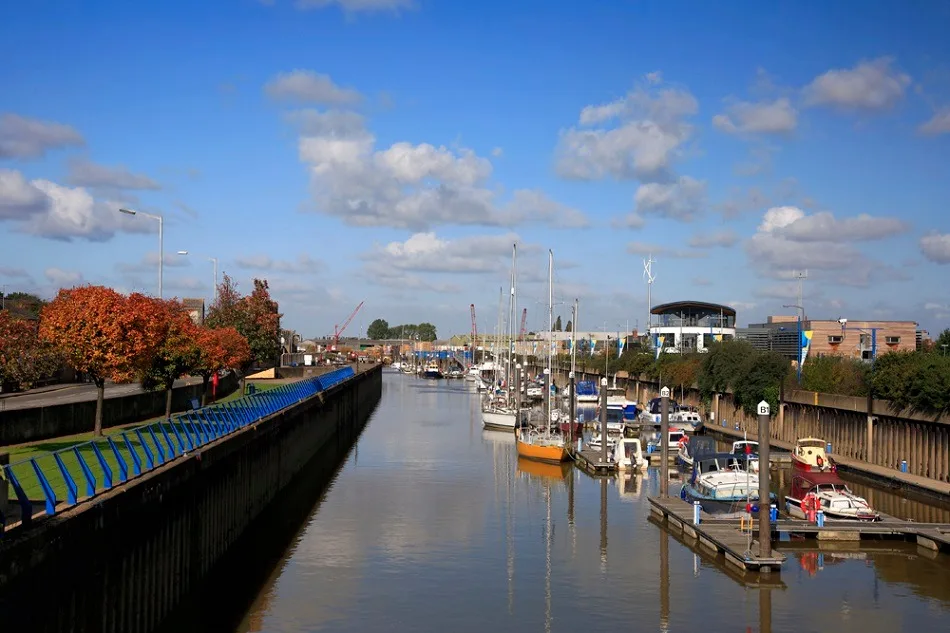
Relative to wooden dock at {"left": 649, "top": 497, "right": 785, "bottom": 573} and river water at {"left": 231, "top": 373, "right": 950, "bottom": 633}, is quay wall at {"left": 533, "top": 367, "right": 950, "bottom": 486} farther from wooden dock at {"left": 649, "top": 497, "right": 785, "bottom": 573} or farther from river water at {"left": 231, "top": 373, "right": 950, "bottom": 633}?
wooden dock at {"left": 649, "top": 497, "right": 785, "bottom": 573}

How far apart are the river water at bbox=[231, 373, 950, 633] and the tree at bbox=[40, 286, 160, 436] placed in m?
11.7

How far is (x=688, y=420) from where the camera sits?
88750 mm

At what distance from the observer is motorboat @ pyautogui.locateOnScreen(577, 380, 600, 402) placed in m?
121

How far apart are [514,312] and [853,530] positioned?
83.2 meters

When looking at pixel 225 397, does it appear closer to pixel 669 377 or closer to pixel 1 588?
pixel 669 377

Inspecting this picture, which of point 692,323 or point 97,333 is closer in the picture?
point 97,333

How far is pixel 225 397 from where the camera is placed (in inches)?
3342

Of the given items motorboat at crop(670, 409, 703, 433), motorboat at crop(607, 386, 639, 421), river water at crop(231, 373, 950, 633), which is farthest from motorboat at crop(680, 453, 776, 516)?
motorboat at crop(607, 386, 639, 421)

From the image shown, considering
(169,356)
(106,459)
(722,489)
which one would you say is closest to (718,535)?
(722,489)

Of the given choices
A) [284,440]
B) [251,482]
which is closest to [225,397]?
[284,440]

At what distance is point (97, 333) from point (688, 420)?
194ft

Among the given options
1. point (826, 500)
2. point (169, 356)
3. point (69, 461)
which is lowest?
point (826, 500)

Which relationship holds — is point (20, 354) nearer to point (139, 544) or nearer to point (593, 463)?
point (139, 544)

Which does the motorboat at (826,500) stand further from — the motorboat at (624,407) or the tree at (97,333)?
the motorboat at (624,407)
